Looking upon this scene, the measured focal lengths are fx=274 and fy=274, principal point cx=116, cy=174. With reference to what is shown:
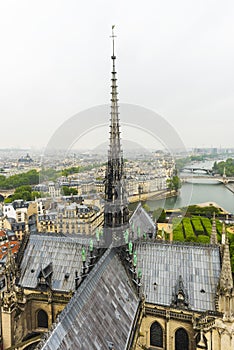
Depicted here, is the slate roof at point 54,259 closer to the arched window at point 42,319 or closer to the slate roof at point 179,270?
the arched window at point 42,319

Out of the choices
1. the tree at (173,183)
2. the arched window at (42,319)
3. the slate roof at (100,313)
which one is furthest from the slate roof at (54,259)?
the tree at (173,183)

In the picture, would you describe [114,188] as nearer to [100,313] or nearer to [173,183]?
[100,313]

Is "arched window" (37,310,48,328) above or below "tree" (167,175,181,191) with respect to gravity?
below

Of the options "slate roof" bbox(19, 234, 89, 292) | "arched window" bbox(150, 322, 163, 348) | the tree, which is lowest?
"arched window" bbox(150, 322, 163, 348)

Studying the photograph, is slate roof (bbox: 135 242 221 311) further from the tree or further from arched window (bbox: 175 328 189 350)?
the tree

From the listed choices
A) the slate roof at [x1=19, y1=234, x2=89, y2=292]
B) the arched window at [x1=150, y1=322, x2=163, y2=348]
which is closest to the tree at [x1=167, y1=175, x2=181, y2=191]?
the slate roof at [x1=19, y1=234, x2=89, y2=292]
